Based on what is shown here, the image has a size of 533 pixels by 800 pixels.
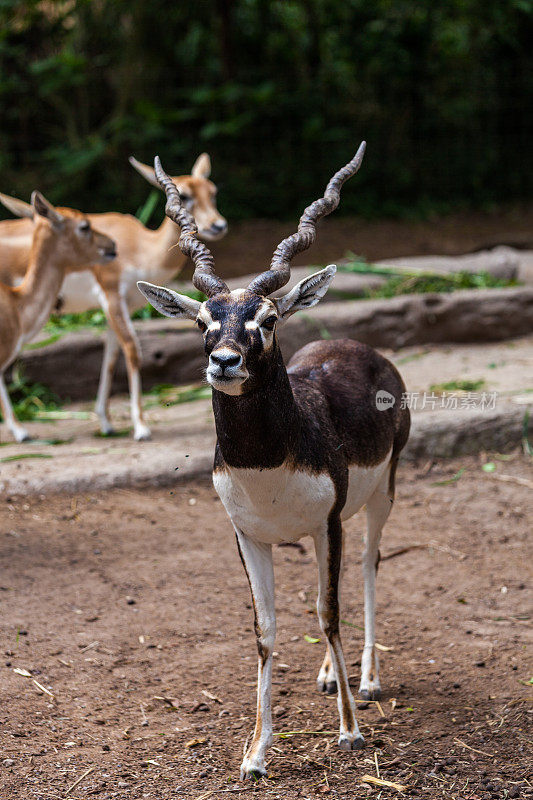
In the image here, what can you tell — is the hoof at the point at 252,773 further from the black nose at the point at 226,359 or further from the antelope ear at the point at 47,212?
the antelope ear at the point at 47,212

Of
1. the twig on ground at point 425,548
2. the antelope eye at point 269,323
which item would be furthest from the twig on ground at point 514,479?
the antelope eye at point 269,323

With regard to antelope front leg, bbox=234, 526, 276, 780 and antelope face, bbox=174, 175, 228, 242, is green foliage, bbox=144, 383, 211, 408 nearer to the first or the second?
antelope face, bbox=174, 175, 228, 242

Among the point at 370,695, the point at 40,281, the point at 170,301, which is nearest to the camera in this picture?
the point at 170,301

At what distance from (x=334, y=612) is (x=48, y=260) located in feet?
12.8

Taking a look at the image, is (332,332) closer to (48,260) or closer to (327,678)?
(48,260)

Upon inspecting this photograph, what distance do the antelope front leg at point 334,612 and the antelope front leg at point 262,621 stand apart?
0.19 meters

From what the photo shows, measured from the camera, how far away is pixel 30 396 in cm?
763

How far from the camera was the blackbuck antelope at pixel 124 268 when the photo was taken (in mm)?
6832

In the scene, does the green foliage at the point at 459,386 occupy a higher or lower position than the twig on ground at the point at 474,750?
lower

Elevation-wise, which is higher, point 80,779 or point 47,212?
point 47,212

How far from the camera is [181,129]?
14.6 meters

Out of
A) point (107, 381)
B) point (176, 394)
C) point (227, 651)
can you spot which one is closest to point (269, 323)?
point (227, 651)

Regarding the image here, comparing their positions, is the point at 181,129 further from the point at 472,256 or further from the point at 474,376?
the point at 474,376

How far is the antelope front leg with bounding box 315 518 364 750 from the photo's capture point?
3.33 meters
